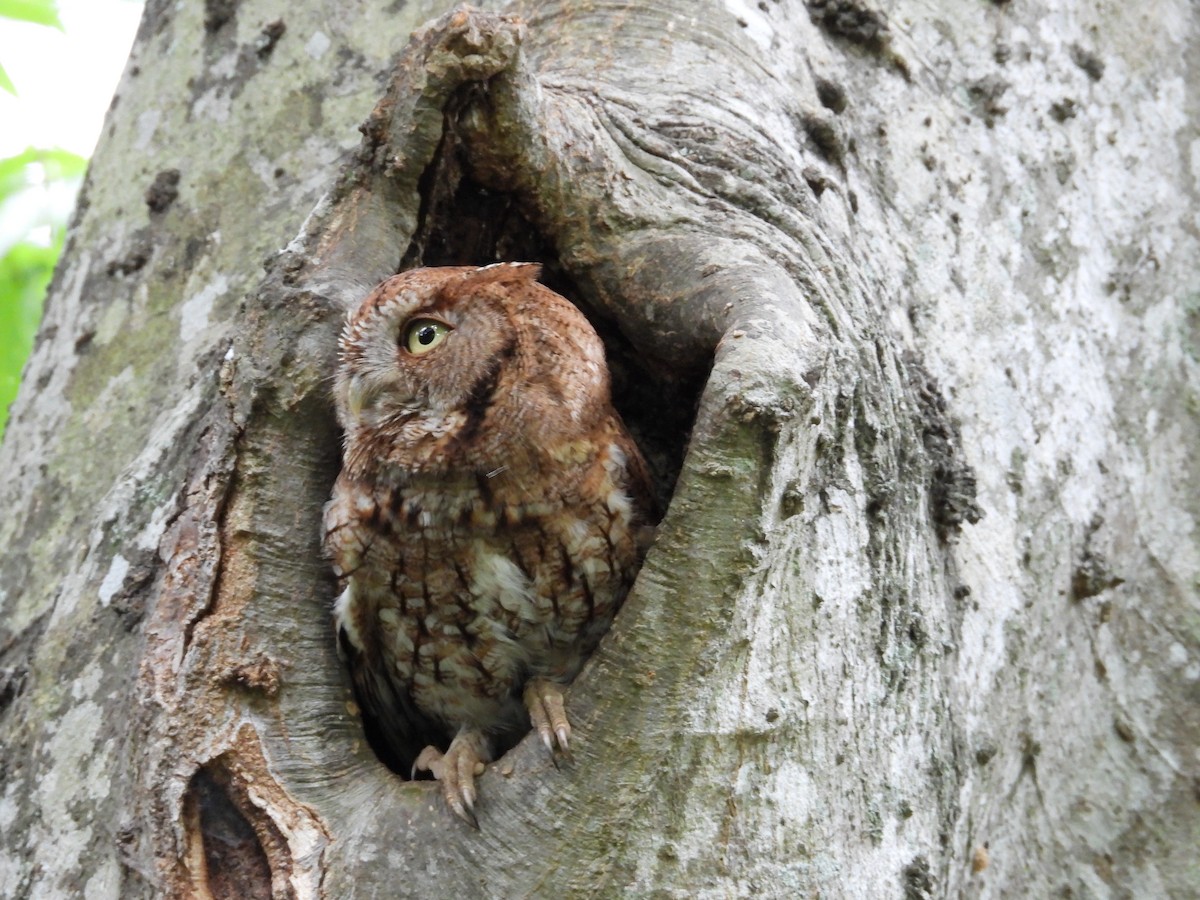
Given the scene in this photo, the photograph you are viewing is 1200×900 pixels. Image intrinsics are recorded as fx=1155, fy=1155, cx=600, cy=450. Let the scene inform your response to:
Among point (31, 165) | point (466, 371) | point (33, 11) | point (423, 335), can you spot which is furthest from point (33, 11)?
point (466, 371)

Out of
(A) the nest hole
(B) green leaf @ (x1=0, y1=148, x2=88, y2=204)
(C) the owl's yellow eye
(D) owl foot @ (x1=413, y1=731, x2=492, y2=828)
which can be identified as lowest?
(D) owl foot @ (x1=413, y1=731, x2=492, y2=828)

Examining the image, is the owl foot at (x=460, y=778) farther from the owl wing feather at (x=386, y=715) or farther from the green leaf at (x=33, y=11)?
the green leaf at (x=33, y=11)

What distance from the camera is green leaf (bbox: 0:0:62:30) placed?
3246mm

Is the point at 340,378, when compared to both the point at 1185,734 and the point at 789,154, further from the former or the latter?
the point at 1185,734

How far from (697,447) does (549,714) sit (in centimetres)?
51

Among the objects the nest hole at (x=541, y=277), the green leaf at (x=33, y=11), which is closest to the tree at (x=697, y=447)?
the nest hole at (x=541, y=277)

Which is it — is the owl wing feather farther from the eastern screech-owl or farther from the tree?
the tree

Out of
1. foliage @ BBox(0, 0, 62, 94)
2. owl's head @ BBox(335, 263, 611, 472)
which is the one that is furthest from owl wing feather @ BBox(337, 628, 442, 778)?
foliage @ BBox(0, 0, 62, 94)

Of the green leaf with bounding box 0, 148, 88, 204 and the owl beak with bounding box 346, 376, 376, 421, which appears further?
the green leaf with bounding box 0, 148, 88, 204

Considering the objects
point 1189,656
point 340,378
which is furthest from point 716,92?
point 1189,656

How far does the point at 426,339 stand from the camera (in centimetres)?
231

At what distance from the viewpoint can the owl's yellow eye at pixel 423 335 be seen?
2.29 m

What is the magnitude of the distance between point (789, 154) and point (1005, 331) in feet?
2.05

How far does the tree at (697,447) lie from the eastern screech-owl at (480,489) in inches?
4.4
